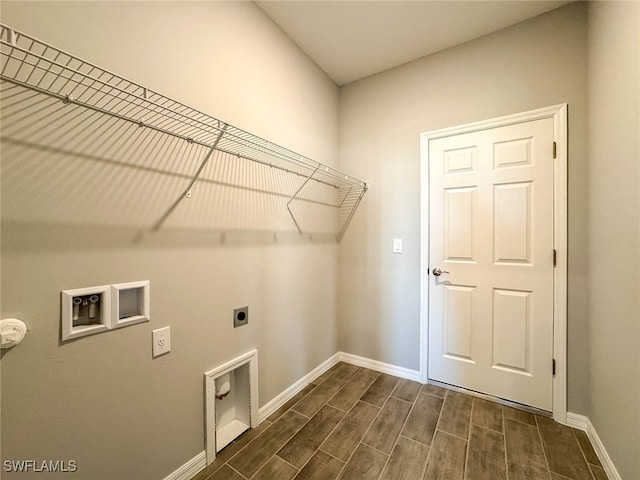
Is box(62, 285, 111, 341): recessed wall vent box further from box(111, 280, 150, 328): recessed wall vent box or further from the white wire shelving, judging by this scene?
the white wire shelving

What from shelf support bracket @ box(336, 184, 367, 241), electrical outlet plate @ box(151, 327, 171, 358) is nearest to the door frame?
shelf support bracket @ box(336, 184, 367, 241)

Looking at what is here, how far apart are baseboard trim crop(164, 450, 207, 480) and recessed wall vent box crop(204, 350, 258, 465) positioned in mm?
80

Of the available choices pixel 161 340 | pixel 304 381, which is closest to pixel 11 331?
pixel 161 340

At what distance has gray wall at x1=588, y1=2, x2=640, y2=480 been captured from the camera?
1098 millimetres

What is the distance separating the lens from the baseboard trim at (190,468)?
120 cm

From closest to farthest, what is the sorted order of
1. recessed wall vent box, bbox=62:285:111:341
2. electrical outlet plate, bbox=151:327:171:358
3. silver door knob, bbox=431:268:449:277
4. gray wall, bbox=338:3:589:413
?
recessed wall vent box, bbox=62:285:111:341 → electrical outlet plate, bbox=151:327:171:358 → gray wall, bbox=338:3:589:413 → silver door knob, bbox=431:268:449:277

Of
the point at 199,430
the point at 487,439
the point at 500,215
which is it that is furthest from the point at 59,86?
the point at 487,439

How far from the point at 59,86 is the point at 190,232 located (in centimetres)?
68

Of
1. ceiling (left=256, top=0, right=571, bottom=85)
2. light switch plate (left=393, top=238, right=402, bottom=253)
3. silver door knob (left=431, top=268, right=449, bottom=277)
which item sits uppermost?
ceiling (left=256, top=0, right=571, bottom=85)

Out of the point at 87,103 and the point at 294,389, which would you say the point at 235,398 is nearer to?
the point at 294,389

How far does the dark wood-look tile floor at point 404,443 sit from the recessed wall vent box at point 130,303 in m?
→ 0.90

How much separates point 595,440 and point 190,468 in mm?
2205

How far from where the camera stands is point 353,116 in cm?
243

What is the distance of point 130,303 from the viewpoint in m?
1.09
